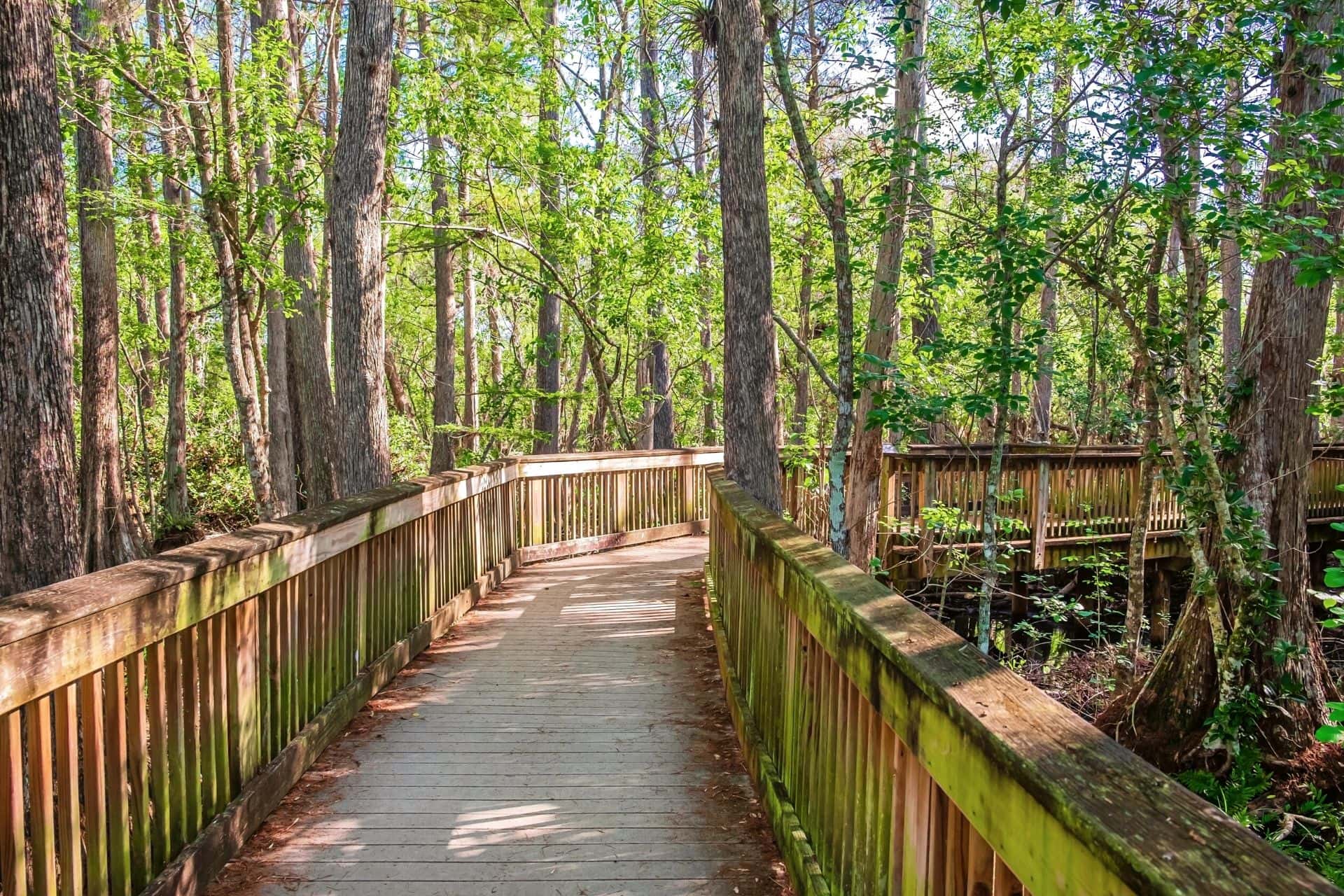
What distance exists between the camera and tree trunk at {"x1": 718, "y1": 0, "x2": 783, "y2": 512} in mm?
7969

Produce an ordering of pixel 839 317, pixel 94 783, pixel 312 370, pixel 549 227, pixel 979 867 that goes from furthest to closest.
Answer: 1. pixel 312 370
2. pixel 549 227
3. pixel 839 317
4. pixel 94 783
5. pixel 979 867

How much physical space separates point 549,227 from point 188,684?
11.0 metres

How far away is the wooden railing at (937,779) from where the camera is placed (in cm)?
118

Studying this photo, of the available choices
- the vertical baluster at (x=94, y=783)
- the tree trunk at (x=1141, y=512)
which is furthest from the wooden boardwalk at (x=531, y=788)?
the tree trunk at (x=1141, y=512)

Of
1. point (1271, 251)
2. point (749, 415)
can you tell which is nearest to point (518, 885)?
point (1271, 251)

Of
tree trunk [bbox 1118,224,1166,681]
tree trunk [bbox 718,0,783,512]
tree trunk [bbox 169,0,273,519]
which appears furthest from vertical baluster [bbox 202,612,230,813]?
tree trunk [bbox 169,0,273,519]

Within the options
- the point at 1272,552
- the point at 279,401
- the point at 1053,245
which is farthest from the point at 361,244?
the point at 279,401

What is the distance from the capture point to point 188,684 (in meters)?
3.16

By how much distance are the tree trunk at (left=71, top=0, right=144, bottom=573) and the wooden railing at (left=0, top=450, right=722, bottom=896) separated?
23.3 ft

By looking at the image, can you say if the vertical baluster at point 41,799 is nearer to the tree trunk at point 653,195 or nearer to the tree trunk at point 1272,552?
the tree trunk at point 1272,552

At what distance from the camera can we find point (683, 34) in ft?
43.6

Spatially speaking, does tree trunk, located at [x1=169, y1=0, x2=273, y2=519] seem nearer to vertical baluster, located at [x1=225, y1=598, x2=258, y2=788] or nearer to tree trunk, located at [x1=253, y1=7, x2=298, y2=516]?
tree trunk, located at [x1=253, y1=7, x2=298, y2=516]

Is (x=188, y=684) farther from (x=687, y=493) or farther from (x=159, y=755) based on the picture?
(x=687, y=493)

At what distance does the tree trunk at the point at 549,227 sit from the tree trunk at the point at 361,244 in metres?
4.56
